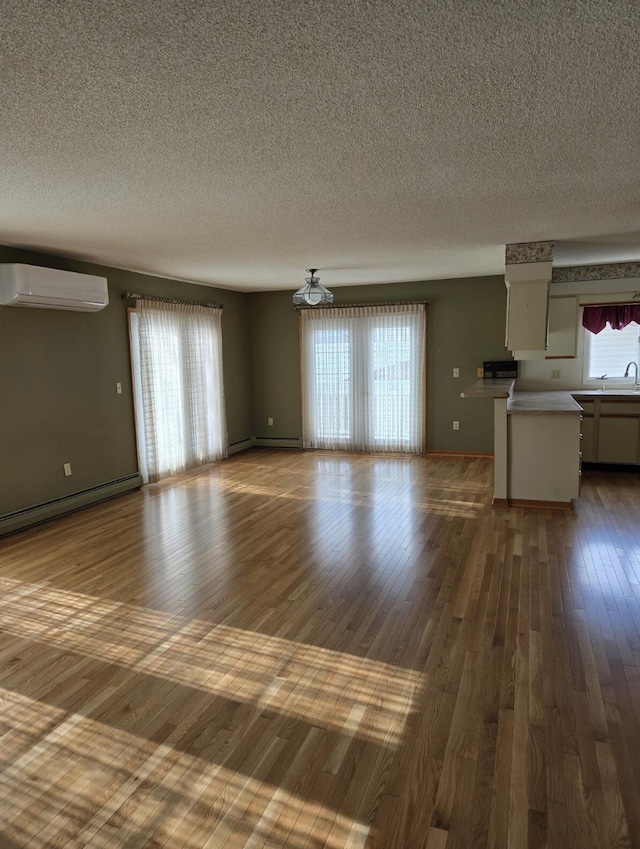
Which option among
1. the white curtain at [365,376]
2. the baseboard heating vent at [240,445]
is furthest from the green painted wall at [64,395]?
the white curtain at [365,376]

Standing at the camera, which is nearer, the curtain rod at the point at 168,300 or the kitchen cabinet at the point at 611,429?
the curtain rod at the point at 168,300

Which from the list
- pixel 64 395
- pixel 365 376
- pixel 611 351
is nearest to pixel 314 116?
pixel 64 395

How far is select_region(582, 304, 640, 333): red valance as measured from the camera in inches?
253

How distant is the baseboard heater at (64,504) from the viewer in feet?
14.9

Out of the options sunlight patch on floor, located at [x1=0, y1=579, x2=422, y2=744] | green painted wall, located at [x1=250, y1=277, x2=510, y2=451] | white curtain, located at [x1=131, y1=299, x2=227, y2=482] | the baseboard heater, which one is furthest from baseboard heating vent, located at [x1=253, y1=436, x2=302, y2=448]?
sunlight patch on floor, located at [x1=0, y1=579, x2=422, y2=744]

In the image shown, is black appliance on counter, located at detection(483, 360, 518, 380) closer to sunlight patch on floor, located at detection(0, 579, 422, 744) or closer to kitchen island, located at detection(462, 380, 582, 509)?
kitchen island, located at detection(462, 380, 582, 509)

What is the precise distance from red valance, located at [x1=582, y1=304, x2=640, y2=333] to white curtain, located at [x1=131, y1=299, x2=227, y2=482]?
4.76 meters

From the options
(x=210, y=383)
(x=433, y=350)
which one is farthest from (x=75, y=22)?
(x=433, y=350)

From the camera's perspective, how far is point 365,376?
7609 mm

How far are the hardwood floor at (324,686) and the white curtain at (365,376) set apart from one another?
10.6 ft

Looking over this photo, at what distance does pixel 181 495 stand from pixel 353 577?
109 inches

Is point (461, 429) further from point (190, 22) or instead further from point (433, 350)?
point (190, 22)

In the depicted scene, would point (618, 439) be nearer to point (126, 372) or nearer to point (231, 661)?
point (231, 661)

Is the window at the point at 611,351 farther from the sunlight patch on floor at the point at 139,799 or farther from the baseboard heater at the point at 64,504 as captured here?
the sunlight patch on floor at the point at 139,799
